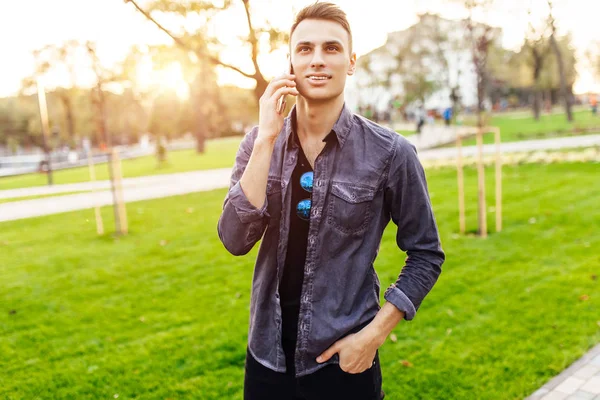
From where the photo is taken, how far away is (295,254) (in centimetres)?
197

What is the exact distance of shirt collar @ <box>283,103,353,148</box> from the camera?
194cm

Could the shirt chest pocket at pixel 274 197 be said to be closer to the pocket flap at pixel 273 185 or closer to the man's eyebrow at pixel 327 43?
the pocket flap at pixel 273 185

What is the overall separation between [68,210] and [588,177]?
42.3 ft

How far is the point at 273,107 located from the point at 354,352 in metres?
0.91

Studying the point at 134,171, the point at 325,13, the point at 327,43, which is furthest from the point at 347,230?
the point at 134,171

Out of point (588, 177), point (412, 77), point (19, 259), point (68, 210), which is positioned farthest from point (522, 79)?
point (19, 259)

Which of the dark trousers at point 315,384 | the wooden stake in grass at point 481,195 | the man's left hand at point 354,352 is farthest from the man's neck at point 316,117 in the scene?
the wooden stake in grass at point 481,195

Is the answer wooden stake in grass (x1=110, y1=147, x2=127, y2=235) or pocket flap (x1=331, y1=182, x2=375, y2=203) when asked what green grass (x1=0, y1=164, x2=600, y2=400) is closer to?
wooden stake in grass (x1=110, y1=147, x2=127, y2=235)

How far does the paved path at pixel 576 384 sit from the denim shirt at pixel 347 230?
269 centimetres

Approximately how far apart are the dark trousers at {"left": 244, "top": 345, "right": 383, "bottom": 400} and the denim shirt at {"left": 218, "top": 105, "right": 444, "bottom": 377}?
45 mm

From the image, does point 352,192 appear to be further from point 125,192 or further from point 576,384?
point 125,192

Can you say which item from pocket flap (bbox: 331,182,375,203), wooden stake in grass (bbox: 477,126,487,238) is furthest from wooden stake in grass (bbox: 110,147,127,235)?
pocket flap (bbox: 331,182,375,203)

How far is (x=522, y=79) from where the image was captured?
55844mm

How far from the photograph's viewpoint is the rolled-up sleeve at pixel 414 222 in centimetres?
192
